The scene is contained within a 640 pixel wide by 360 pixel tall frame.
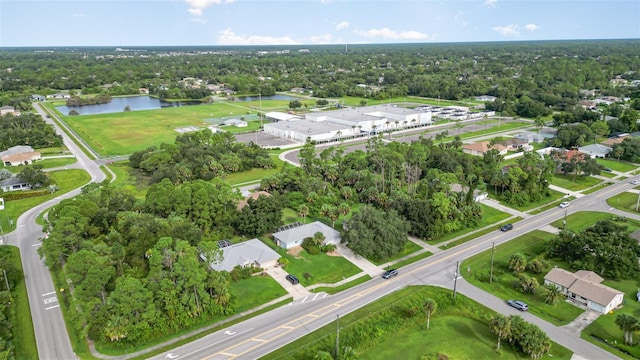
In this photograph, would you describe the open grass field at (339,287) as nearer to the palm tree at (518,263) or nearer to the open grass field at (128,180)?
the palm tree at (518,263)

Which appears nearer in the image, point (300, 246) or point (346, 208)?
point (300, 246)

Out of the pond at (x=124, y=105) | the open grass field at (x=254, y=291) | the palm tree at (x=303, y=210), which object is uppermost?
the pond at (x=124, y=105)

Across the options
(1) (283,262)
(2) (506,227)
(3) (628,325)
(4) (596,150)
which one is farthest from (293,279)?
(4) (596,150)

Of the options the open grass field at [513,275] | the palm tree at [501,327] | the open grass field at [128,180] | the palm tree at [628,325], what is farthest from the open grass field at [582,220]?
the open grass field at [128,180]

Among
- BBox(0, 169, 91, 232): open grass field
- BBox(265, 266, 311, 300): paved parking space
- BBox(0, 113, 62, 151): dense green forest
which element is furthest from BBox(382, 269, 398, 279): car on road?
BBox(0, 113, 62, 151): dense green forest

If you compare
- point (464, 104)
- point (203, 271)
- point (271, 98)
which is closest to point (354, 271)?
point (203, 271)

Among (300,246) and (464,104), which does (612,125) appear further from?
(300,246)

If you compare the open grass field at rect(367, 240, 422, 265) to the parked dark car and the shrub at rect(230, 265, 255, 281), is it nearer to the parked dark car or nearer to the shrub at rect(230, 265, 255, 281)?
the parked dark car
